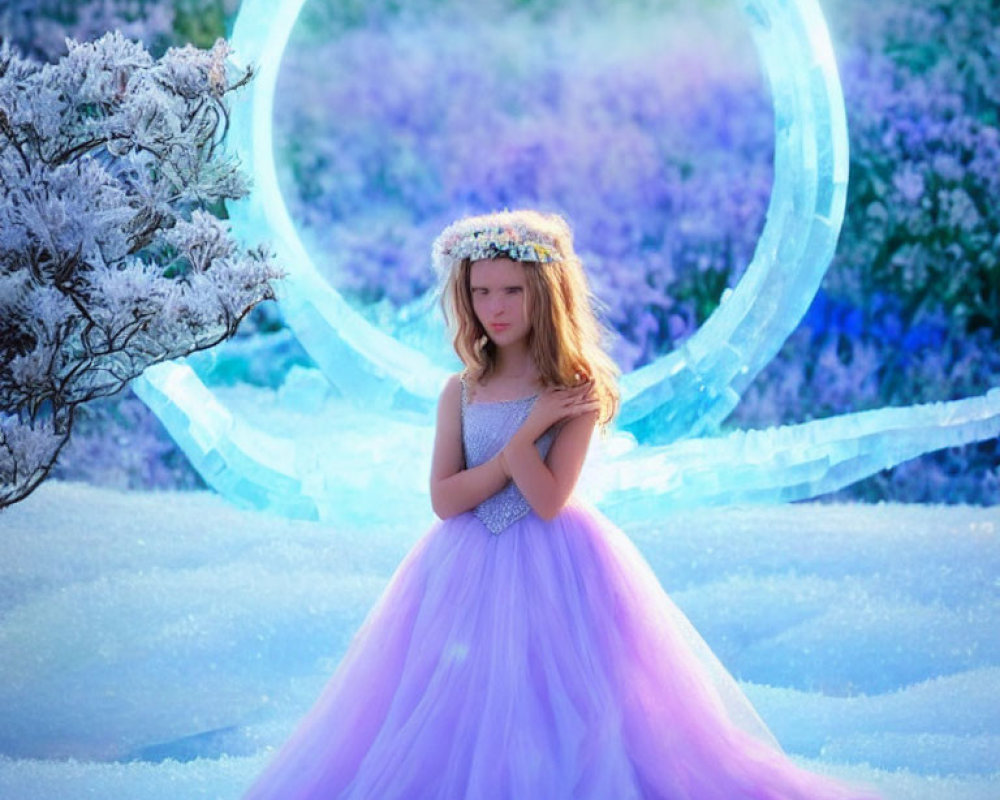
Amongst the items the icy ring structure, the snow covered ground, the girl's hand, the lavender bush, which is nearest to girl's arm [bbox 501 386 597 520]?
the girl's hand

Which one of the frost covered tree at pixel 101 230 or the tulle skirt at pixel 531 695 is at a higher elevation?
the frost covered tree at pixel 101 230

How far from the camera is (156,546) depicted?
3.91m

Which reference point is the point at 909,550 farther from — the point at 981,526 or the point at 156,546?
the point at 156,546

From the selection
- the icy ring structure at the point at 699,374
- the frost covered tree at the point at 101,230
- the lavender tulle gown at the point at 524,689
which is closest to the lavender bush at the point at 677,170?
the icy ring structure at the point at 699,374

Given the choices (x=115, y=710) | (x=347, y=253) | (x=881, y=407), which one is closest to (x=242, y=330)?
(x=347, y=253)

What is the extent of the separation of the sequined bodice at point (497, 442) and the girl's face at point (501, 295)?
0.12 meters

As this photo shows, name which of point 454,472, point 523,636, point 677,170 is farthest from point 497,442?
point 677,170

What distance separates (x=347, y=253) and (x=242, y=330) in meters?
0.40

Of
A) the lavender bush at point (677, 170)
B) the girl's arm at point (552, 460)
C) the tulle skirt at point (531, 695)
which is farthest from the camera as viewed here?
the lavender bush at point (677, 170)

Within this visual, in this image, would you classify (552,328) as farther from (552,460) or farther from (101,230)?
(101,230)

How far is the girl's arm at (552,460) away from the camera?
1979 millimetres

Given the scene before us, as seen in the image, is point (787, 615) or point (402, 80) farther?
point (402, 80)

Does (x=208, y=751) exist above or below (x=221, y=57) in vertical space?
below

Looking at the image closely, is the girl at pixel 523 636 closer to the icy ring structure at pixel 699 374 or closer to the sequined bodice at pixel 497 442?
the sequined bodice at pixel 497 442
